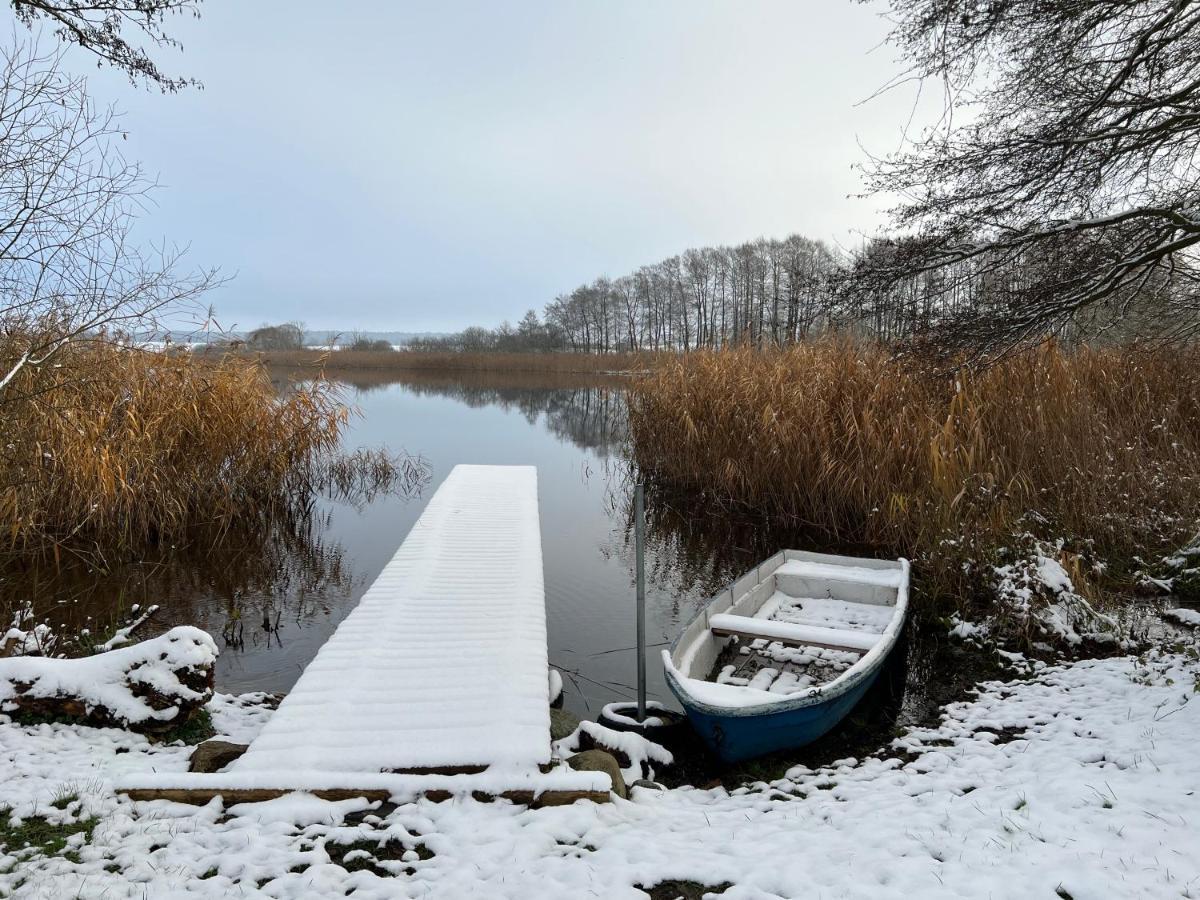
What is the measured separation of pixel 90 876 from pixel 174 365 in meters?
6.84

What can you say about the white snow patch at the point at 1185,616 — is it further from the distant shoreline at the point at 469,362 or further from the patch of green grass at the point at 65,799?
the distant shoreline at the point at 469,362

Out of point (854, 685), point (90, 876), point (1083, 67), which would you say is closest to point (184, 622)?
point (90, 876)

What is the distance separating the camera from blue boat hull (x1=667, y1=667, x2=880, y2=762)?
3688 millimetres

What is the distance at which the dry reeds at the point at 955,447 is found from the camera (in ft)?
19.9

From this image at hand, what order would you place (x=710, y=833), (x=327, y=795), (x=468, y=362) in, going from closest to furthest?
1. (x=710, y=833)
2. (x=327, y=795)
3. (x=468, y=362)

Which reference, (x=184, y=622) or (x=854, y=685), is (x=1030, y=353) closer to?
(x=854, y=685)

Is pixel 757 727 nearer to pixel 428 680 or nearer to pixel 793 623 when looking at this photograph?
pixel 793 623

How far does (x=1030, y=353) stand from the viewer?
24.6 ft

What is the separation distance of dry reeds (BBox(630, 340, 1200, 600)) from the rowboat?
0.94 m

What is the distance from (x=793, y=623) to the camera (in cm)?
501

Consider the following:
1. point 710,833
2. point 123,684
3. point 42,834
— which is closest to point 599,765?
point 710,833

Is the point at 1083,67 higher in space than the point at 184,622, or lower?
higher

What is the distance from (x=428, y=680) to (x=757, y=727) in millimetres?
1882

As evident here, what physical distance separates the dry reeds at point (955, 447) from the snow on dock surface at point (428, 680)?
365 cm
